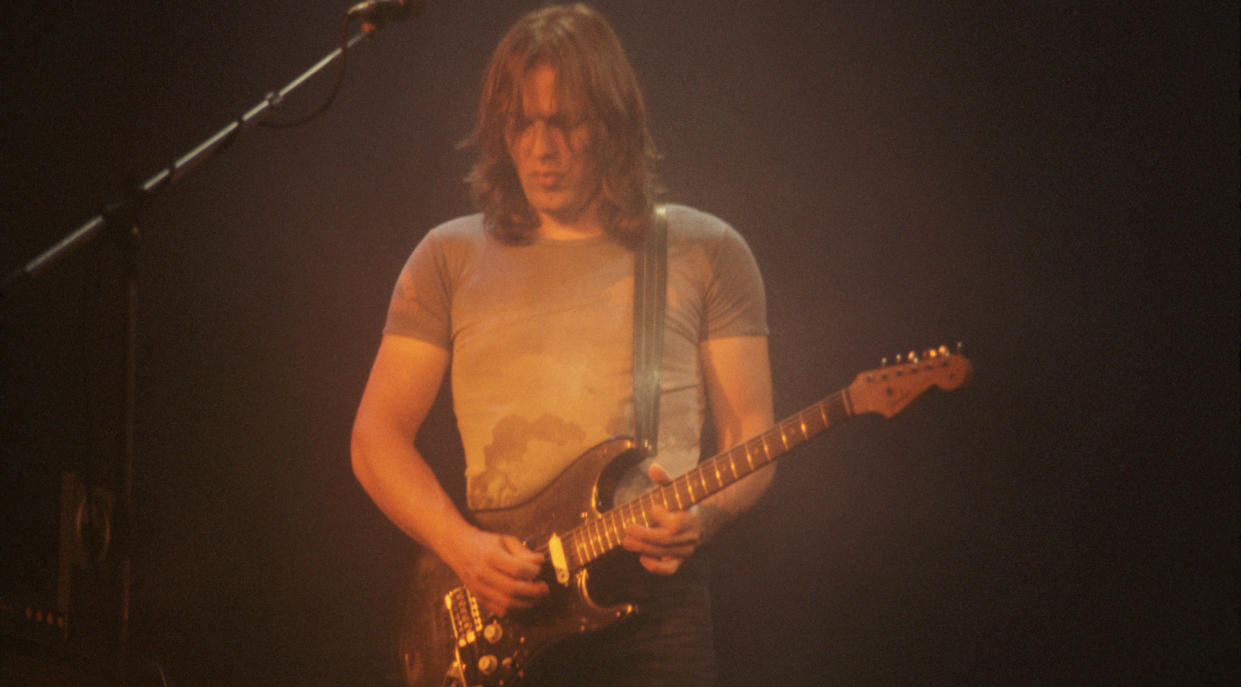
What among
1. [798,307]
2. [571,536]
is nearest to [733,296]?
[798,307]

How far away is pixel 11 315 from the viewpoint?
8.57 feet

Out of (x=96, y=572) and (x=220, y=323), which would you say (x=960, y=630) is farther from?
(x=220, y=323)

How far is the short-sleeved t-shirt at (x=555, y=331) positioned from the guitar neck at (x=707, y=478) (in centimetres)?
15

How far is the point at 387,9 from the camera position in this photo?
1.93 m

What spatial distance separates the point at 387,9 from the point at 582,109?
0.56 m

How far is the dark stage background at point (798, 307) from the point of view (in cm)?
211

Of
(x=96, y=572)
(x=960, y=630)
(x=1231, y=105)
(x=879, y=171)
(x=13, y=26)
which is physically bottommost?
(x=960, y=630)

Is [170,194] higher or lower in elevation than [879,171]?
higher

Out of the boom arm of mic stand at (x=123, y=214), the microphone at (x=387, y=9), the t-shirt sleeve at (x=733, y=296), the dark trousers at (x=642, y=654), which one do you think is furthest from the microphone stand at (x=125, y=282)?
the t-shirt sleeve at (x=733, y=296)

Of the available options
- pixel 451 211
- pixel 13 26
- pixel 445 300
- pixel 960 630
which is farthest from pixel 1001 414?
pixel 13 26

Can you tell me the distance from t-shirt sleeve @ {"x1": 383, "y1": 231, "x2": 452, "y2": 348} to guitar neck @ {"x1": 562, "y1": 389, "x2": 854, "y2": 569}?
26.4 inches

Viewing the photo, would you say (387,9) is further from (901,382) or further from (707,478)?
(901,382)

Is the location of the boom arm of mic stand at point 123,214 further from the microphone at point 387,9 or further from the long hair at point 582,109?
the long hair at point 582,109

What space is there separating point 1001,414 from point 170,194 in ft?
8.10
